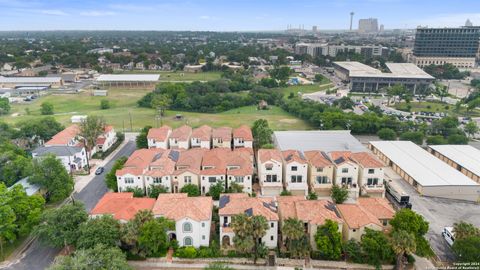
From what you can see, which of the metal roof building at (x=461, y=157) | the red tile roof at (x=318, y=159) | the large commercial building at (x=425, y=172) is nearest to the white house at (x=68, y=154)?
the red tile roof at (x=318, y=159)

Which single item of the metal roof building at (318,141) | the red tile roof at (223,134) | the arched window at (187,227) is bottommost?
the arched window at (187,227)

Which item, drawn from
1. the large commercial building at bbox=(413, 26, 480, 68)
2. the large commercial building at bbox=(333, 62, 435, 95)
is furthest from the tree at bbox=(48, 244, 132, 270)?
the large commercial building at bbox=(413, 26, 480, 68)

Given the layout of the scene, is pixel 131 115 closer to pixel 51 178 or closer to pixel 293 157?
pixel 51 178

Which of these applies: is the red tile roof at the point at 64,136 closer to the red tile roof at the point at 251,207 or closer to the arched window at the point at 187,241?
the arched window at the point at 187,241

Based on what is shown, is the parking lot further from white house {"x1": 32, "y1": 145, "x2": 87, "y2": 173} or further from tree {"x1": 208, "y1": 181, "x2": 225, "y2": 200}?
white house {"x1": 32, "y1": 145, "x2": 87, "y2": 173}

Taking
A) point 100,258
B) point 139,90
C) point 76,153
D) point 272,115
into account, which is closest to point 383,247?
point 100,258

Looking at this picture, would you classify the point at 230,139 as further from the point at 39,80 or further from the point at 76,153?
the point at 39,80

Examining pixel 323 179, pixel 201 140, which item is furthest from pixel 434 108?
pixel 201 140
